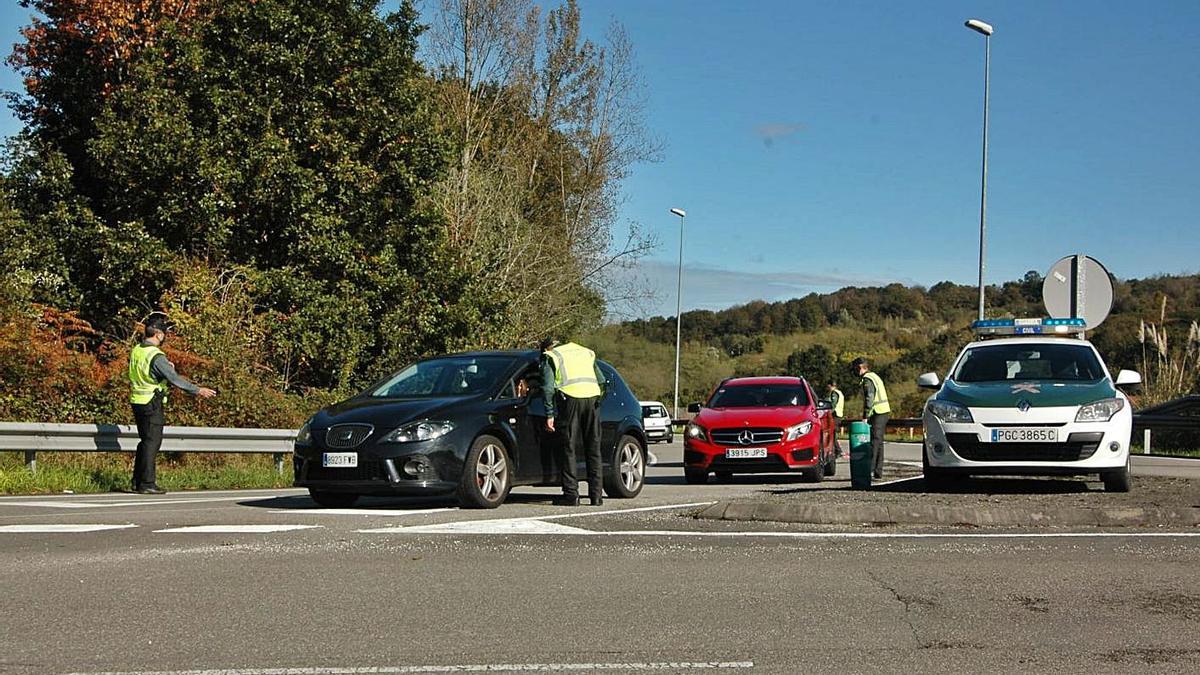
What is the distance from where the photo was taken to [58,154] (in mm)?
30094

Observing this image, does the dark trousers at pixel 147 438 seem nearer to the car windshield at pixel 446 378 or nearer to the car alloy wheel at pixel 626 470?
the car windshield at pixel 446 378

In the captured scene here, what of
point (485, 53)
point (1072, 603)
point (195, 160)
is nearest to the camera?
point (1072, 603)

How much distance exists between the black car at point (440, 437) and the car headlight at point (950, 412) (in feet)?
11.1

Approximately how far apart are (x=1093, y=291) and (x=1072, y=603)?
13.3 m

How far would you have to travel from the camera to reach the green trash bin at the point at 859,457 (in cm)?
1602

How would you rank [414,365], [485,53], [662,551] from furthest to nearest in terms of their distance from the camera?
[485,53] → [414,365] → [662,551]

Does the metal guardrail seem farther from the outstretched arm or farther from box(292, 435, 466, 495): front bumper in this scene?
box(292, 435, 466, 495): front bumper

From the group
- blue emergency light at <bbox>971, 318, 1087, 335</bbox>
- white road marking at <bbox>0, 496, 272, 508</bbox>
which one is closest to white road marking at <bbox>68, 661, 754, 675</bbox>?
white road marking at <bbox>0, 496, 272, 508</bbox>

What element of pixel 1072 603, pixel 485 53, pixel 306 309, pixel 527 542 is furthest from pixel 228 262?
pixel 1072 603

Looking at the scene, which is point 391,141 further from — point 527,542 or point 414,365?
point 527,542

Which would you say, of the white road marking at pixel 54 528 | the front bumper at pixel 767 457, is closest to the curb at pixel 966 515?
the white road marking at pixel 54 528

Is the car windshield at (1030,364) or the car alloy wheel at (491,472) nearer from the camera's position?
the car alloy wheel at (491,472)

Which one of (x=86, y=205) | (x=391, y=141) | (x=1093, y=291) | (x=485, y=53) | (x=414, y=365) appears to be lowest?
(x=414, y=365)

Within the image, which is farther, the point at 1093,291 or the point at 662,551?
the point at 1093,291
